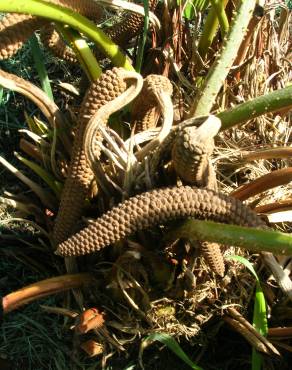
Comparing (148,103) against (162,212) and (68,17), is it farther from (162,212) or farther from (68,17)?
(162,212)

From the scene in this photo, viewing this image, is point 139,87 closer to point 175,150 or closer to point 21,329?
point 175,150

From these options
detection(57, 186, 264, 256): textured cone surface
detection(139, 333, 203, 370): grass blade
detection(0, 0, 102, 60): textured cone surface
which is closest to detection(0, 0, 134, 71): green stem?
detection(0, 0, 102, 60): textured cone surface

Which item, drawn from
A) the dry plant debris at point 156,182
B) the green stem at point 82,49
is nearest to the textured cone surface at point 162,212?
the dry plant debris at point 156,182

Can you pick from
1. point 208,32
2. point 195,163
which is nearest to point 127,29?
point 208,32

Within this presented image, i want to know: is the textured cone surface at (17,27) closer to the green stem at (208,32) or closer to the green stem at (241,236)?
the green stem at (208,32)

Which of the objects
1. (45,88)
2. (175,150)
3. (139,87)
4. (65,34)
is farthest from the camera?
(45,88)

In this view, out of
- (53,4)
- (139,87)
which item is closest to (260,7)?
(139,87)
